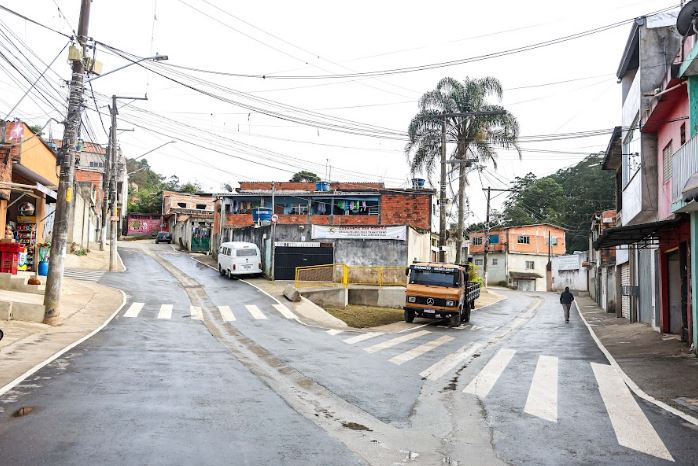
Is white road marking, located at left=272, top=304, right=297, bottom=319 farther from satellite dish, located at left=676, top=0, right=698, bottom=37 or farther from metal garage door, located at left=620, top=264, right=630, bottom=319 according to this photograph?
metal garage door, located at left=620, top=264, right=630, bottom=319

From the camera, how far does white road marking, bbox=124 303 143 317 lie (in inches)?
813

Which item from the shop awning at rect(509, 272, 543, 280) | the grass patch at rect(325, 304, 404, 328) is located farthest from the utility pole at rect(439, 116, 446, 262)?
the shop awning at rect(509, 272, 543, 280)

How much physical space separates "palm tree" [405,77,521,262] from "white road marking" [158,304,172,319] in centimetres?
1901

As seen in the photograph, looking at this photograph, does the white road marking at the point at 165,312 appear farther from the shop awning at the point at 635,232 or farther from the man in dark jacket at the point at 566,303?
the man in dark jacket at the point at 566,303

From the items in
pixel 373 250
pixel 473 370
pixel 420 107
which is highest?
pixel 420 107

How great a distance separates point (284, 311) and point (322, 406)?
15.9 meters

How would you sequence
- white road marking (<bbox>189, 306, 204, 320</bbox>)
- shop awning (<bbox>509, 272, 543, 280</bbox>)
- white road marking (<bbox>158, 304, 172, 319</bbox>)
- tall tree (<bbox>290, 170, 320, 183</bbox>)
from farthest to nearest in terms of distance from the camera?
tall tree (<bbox>290, 170, 320, 183</bbox>)
shop awning (<bbox>509, 272, 543, 280</bbox>)
white road marking (<bbox>189, 306, 204, 320</bbox>)
white road marking (<bbox>158, 304, 172, 319</bbox>)

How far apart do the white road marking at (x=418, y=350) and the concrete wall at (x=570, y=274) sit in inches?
1770

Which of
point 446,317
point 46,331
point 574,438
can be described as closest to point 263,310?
point 446,317

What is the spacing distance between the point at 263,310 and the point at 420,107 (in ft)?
62.0

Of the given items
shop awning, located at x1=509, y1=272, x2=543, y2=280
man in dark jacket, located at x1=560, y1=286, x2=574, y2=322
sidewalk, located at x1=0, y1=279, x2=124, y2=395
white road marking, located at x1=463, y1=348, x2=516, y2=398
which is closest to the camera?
white road marking, located at x1=463, y1=348, x2=516, y2=398

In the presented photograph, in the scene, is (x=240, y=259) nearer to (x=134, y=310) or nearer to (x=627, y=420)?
(x=134, y=310)

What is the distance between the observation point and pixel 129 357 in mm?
12289

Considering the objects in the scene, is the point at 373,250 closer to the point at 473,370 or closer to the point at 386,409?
the point at 473,370
